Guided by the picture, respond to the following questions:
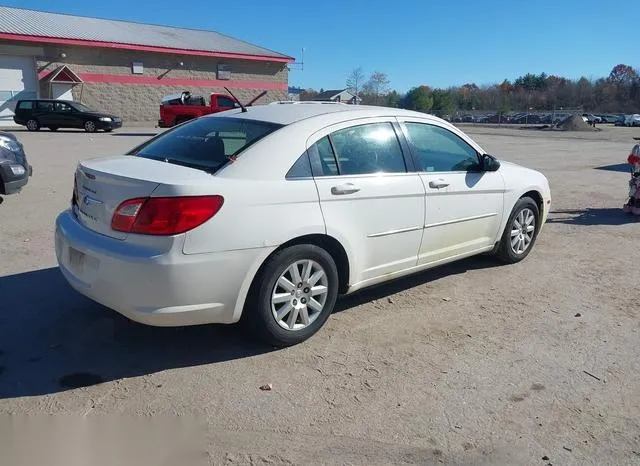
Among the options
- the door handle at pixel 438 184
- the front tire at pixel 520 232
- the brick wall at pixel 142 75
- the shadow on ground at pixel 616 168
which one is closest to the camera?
the door handle at pixel 438 184

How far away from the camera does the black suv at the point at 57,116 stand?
87.5 ft

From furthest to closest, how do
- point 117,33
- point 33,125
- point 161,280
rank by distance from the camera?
point 117,33 → point 33,125 → point 161,280

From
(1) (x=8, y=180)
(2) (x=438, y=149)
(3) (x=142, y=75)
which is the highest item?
(3) (x=142, y=75)

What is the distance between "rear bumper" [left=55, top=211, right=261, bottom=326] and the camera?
3301 millimetres

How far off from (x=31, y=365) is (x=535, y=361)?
3.32 m

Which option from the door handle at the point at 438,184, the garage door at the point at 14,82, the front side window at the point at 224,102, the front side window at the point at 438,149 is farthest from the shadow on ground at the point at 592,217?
the garage door at the point at 14,82

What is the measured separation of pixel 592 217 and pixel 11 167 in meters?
8.75

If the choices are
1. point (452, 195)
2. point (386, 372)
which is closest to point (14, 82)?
Result: point (452, 195)

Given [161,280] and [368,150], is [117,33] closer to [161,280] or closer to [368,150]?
[368,150]

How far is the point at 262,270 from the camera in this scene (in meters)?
3.65

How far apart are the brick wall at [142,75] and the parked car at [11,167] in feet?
93.2

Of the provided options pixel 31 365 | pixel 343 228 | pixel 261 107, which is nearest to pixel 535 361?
pixel 343 228

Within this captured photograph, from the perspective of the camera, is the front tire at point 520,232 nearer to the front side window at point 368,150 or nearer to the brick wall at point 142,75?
the front side window at point 368,150

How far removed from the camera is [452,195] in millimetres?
4875
